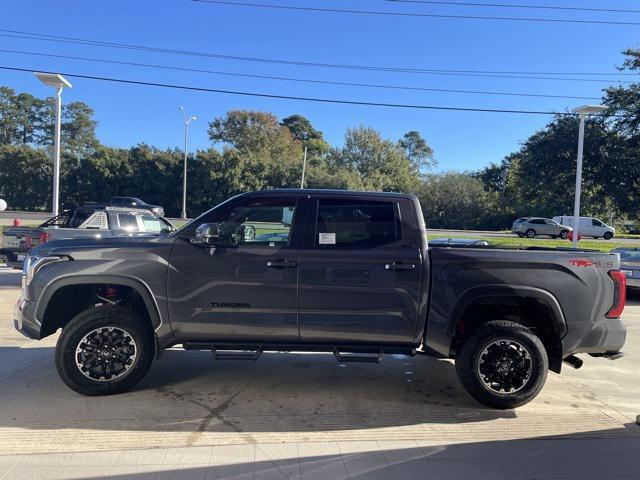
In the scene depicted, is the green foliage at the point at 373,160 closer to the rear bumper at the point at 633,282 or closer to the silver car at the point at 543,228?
the silver car at the point at 543,228

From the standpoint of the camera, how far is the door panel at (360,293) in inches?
174

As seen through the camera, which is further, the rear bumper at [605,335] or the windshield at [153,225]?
the windshield at [153,225]

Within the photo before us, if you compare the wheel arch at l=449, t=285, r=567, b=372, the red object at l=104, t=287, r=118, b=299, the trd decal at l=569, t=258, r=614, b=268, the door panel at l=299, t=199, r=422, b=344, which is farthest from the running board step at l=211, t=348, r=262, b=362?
the trd decal at l=569, t=258, r=614, b=268

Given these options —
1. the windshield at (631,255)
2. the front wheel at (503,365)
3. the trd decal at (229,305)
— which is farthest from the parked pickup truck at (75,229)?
the windshield at (631,255)

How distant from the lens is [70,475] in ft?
10.5

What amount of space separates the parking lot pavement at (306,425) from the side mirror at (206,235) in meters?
1.52

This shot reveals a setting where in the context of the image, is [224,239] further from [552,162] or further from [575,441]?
[552,162]

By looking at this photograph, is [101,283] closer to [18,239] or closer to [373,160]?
[18,239]

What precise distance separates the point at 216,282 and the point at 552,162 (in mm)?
26898

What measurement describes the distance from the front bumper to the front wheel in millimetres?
4005

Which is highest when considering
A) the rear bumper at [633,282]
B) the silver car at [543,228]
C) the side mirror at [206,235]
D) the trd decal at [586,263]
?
the silver car at [543,228]

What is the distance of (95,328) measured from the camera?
4516 millimetres

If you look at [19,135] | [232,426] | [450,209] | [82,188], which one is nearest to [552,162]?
[450,209]

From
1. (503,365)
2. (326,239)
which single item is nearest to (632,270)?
(503,365)
